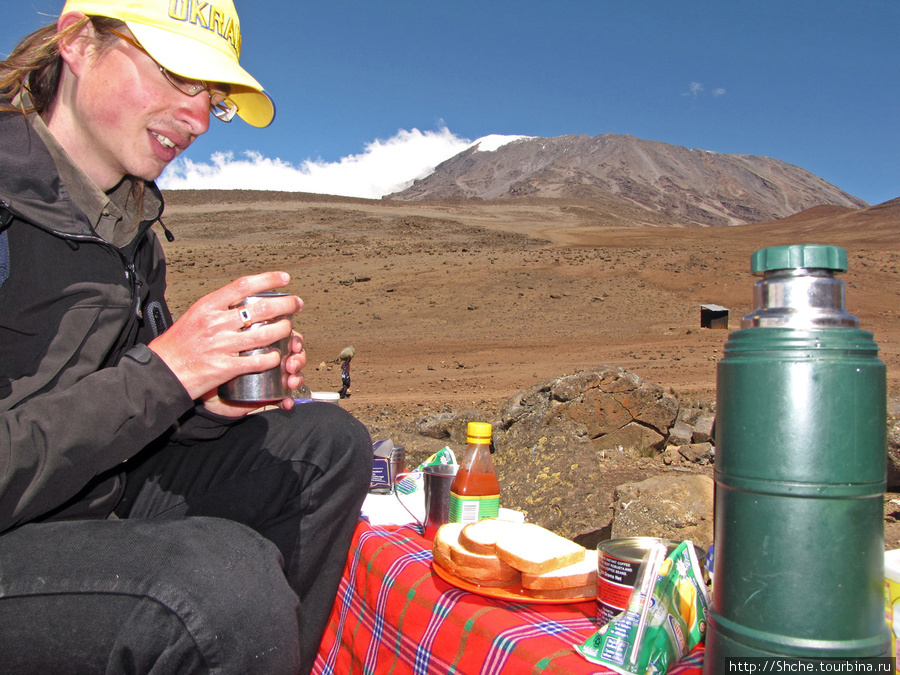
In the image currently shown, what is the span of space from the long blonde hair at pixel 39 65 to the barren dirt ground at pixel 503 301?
8.57ft

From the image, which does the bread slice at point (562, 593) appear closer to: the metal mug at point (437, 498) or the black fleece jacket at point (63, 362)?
the metal mug at point (437, 498)

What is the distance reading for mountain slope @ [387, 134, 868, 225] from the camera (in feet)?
292

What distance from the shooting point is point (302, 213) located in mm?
39000

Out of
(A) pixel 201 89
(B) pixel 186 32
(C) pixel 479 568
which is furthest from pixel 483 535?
(B) pixel 186 32

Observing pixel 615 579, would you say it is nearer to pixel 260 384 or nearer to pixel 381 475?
pixel 260 384

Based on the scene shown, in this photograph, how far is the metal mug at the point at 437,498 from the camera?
2166mm

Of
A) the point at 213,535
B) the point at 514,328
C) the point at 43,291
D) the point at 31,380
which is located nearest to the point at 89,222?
the point at 43,291

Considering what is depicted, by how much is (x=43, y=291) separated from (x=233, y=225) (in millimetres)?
37849

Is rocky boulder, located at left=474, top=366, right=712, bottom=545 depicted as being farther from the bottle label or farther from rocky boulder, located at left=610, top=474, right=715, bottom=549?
the bottle label

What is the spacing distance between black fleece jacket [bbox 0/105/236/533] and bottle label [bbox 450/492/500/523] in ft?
2.34

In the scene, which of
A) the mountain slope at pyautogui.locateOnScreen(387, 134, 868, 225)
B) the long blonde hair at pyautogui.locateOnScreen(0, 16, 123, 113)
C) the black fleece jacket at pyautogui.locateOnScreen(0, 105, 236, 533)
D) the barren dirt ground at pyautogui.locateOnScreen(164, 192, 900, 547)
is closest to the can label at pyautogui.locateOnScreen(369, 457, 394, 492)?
the black fleece jacket at pyautogui.locateOnScreen(0, 105, 236, 533)

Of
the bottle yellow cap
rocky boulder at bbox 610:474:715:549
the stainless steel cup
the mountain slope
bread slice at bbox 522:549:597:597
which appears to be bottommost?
rocky boulder at bbox 610:474:715:549

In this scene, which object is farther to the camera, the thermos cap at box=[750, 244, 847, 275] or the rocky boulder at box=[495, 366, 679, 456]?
the rocky boulder at box=[495, 366, 679, 456]

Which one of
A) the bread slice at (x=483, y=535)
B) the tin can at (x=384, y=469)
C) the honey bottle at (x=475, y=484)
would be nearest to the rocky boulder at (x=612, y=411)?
the tin can at (x=384, y=469)
